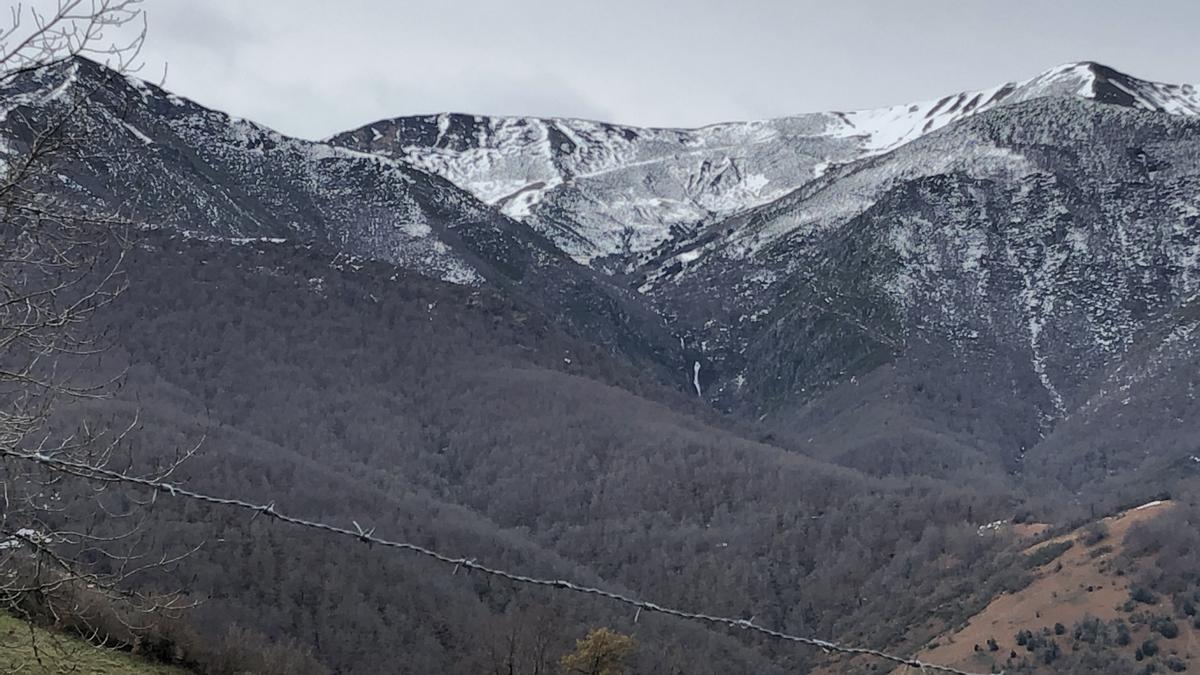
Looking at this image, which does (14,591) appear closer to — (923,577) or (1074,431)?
(923,577)

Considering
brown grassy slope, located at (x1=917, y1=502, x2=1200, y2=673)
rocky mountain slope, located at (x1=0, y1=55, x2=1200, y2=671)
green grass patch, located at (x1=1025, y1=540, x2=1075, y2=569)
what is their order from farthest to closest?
rocky mountain slope, located at (x1=0, y1=55, x2=1200, y2=671)
green grass patch, located at (x1=1025, y1=540, x2=1075, y2=569)
brown grassy slope, located at (x1=917, y1=502, x2=1200, y2=673)

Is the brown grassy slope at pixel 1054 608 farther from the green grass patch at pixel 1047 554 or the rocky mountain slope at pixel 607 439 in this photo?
the rocky mountain slope at pixel 607 439

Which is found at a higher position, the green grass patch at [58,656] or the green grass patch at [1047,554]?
the green grass patch at [1047,554]

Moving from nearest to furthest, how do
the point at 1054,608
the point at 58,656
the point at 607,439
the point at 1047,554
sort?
the point at 58,656 → the point at 1054,608 → the point at 1047,554 → the point at 607,439

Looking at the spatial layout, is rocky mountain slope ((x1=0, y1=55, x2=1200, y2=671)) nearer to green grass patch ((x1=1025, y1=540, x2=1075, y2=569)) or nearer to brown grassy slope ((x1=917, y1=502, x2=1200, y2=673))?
green grass patch ((x1=1025, y1=540, x2=1075, y2=569))

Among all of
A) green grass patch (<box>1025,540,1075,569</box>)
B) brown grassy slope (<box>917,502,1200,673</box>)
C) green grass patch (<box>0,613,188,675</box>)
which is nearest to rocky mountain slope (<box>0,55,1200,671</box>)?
green grass patch (<box>1025,540,1075,569</box>)

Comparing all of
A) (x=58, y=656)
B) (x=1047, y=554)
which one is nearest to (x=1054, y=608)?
(x=1047, y=554)

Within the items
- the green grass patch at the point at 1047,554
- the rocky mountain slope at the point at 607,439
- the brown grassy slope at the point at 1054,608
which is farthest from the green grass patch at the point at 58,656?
the green grass patch at the point at 1047,554

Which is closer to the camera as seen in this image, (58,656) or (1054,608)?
(58,656)

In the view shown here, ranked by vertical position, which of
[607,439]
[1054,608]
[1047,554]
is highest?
[607,439]

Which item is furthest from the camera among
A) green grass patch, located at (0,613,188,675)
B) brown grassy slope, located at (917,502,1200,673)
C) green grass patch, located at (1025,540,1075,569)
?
green grass patch, located at (1025,540,1075,569)

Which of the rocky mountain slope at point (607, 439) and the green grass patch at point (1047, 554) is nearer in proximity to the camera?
the green grass patch at point (1047, 554)

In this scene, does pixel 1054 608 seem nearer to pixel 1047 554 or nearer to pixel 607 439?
pixel 1047 554

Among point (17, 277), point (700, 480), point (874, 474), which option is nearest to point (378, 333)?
point (700, 480)
